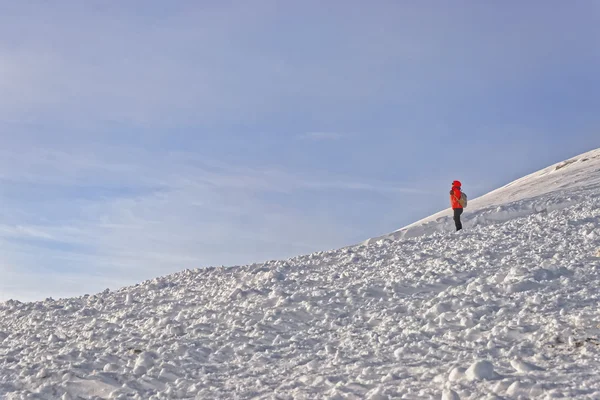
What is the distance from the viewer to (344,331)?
37.4ft

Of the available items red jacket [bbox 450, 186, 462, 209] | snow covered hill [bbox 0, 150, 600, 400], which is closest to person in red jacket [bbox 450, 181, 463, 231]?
red jacket [bbox 450, 186, 462, 209]

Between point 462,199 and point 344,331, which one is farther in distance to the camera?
point 462,199

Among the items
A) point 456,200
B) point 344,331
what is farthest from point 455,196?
point 344,331

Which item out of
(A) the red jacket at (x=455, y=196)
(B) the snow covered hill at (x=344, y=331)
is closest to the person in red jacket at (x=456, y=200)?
(A) the red jacket at (x=455, y=196)

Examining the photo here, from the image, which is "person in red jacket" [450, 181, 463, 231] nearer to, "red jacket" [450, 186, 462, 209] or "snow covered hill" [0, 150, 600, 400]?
"red jacket" [450, 186, 462, 209]

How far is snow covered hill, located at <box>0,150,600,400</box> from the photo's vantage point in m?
8.76

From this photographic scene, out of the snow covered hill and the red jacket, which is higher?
the red jacket

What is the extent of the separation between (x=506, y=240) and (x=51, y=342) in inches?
464

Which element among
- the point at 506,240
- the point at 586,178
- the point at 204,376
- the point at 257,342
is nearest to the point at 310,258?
the point at 506,240

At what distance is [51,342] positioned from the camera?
43.5 feet

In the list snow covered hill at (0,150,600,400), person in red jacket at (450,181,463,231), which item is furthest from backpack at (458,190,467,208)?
snow covered hill at (0,150,600,400)

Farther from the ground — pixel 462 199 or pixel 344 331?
pixel 462 199

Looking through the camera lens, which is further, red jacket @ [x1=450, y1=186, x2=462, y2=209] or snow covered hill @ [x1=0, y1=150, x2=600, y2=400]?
red jacket @ [x1=450, y1=186, x2=462, y2=209]

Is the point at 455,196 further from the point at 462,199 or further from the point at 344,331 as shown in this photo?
the point at 344,331
